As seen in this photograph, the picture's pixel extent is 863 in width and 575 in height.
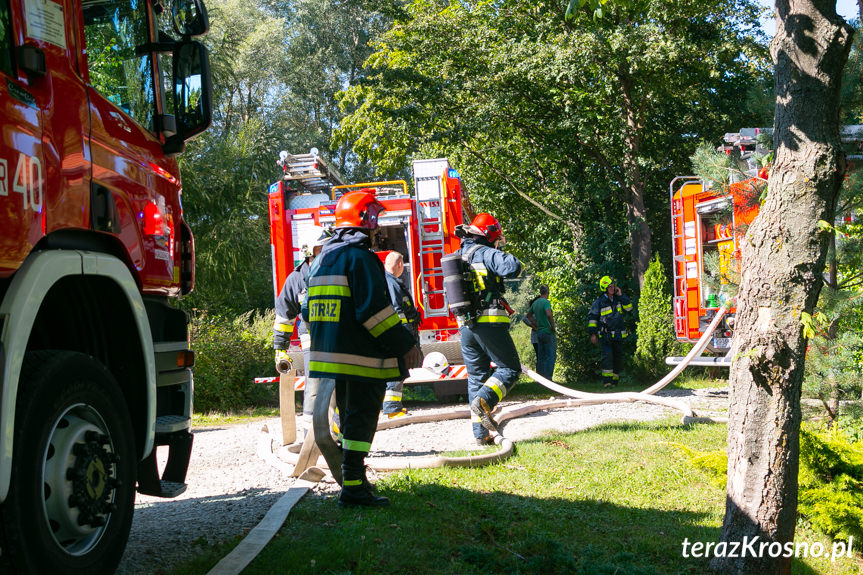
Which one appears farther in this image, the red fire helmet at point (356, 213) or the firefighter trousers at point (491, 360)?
the firefighter trousers at point (491, 360)

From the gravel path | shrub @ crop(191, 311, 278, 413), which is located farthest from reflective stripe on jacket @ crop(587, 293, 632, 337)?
shrub @ crop(191, 311, 278, 413)

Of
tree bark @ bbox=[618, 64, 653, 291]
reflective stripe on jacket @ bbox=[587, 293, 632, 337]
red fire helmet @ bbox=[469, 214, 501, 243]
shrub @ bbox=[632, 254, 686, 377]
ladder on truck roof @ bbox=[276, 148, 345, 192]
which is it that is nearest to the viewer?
red fire helmet @ bbox=[469, 214, 501, 243]

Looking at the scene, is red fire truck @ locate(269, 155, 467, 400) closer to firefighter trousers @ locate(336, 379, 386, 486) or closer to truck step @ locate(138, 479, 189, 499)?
firefighter trousers @ locate(336, 379, 386, 486)

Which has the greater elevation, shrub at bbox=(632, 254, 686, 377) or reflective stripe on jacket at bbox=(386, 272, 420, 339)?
reflective stripe on jacket at bbox=(386, 272, 420, 339)

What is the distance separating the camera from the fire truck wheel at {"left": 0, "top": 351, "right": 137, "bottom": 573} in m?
2.52

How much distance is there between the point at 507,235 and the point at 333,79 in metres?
16.1

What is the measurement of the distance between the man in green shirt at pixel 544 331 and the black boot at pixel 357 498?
362 inches

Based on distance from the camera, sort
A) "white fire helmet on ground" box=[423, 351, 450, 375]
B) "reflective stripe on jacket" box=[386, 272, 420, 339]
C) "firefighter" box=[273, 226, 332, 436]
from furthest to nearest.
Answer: "white fire helmet on ground" box=[423, 351, 450, 375], "reflective stripe on jacket" box=[386, 272, 420, 339], "firefighter" box=[273, 226, 332, 436]

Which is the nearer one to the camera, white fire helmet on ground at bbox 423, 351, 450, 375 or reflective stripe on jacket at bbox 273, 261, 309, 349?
reflective stripe on jacket at bbox 273, 261, 309, 349

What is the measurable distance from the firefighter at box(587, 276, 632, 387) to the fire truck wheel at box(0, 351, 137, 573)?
1100 cm

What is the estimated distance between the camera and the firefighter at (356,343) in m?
4.64

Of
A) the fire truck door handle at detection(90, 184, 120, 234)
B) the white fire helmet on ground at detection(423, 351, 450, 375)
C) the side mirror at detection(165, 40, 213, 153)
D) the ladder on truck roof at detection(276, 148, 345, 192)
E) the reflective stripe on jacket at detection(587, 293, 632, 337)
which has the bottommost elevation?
the white fire helmet on ground at detection(423, 351, 450, 375)

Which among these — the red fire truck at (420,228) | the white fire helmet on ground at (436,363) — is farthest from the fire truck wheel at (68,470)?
the red fire truck at (420,228)

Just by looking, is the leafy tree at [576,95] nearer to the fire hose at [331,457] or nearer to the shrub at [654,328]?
the shrub at [654,328]
